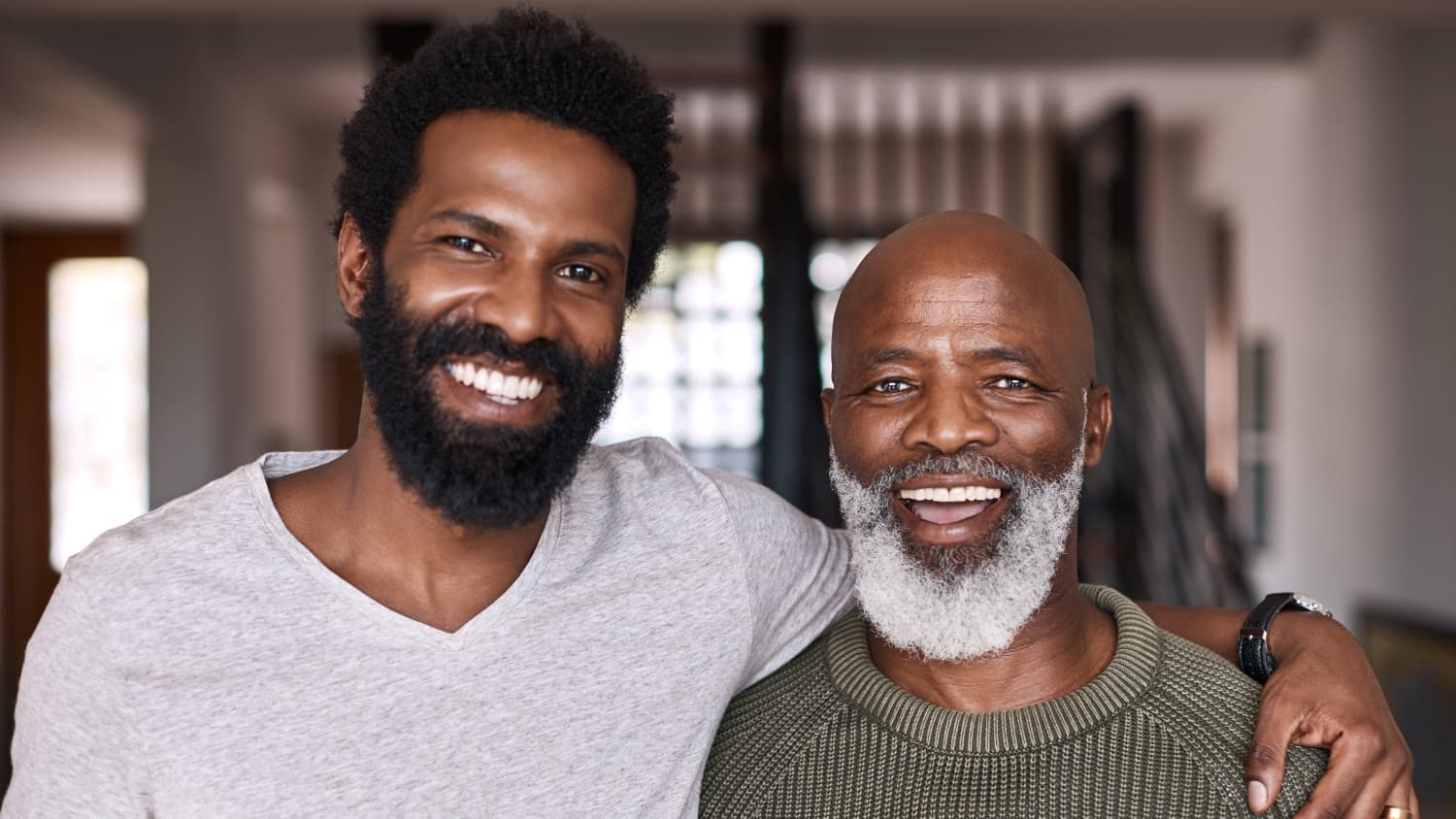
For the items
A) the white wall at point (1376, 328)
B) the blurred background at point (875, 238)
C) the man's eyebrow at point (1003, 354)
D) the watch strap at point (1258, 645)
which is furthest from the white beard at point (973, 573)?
the white wall at point (1376, 328)

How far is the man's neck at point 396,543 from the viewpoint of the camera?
1397 millimetres

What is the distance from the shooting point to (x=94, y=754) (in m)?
1.21

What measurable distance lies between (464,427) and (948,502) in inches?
21.6

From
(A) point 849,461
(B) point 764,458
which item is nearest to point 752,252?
(B) point 764,458

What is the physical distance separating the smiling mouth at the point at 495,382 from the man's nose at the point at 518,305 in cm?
5

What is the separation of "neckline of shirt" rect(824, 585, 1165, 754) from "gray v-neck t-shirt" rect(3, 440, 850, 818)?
0.16m

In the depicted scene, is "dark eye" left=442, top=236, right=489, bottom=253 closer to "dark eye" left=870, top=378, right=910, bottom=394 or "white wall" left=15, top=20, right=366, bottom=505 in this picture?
"dark eye" left=870, top=378, right=910, bottom=394

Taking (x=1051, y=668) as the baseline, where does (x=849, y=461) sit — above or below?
above

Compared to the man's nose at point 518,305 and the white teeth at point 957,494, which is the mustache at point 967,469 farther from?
the man's nose at point 518,305

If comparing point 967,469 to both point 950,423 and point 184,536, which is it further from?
point 184,536

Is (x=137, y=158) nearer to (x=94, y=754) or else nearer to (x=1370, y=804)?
(x=94, y=754)

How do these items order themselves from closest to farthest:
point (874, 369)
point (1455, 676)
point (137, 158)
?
1. point (874, 369)
2. point (1455, 676)
3. point (137, 158)

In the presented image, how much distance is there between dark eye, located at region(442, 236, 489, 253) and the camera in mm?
1371

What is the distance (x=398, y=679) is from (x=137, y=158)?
489 cm
